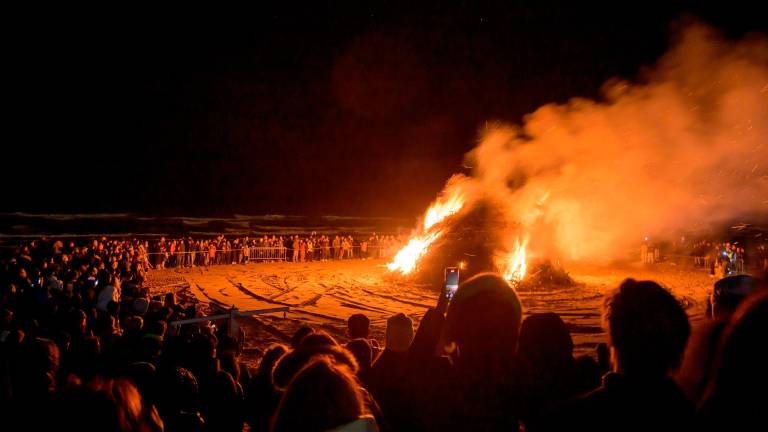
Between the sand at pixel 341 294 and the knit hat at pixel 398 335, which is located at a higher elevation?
the knit hat at pixel 398 335

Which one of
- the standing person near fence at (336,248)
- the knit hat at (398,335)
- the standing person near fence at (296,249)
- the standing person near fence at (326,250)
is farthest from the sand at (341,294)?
the knit hat at (398,335)

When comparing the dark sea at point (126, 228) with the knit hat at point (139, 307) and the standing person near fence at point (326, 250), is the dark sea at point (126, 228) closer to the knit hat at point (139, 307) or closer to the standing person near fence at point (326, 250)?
the standing person near fence at point (326, 250)

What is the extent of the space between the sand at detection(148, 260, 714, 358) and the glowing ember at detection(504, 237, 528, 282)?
4.34 ft

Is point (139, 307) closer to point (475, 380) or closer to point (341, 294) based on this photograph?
point (475, 380)

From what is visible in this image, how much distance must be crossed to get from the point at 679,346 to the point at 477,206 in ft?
67.2

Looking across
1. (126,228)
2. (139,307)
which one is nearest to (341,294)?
(139,307)

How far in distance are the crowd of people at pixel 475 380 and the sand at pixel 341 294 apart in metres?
6.79

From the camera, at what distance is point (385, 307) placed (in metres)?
15.8

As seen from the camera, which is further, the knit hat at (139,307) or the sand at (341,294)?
the sand at (341,294)

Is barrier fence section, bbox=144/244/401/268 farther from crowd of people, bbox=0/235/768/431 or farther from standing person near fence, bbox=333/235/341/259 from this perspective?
crowd of people, bbox=0/235/768/431

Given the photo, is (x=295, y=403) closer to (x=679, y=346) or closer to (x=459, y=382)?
(x=459, y=382)

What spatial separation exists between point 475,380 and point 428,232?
21049 millimetres

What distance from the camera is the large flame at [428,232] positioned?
22.2m

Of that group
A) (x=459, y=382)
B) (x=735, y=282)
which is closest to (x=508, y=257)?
(x=735, y=282)
